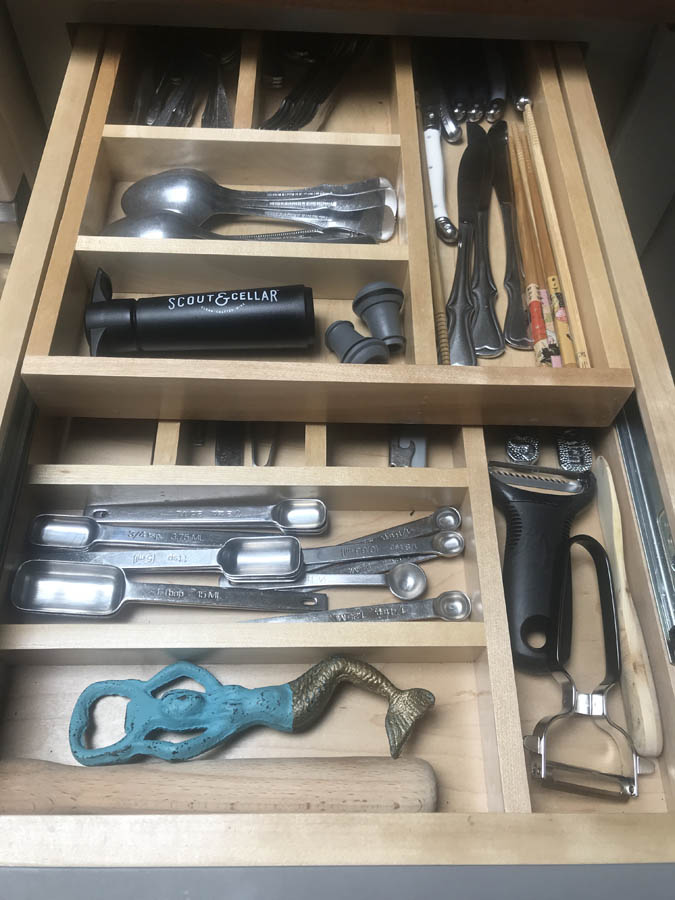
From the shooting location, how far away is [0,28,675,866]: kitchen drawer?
1.99 ft

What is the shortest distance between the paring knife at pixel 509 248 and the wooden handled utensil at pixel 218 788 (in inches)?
18.0

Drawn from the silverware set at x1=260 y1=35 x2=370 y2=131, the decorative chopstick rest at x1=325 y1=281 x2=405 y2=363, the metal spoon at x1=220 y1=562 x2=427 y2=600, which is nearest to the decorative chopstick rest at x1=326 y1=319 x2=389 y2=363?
the decorative chopstick rest at x1=325 y1=281 x2=405 y2=363

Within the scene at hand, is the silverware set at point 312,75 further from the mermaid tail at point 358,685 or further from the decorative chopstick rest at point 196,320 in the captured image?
the mermaid tail at point 358,685

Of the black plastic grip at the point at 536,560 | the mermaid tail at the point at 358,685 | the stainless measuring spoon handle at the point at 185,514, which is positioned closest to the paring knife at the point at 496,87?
the black plastic grip at the point at 536,560

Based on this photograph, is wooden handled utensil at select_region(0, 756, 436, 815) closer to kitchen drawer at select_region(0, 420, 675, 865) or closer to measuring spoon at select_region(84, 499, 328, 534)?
kitchen drawer at select_region(0, 420, 675, 865)

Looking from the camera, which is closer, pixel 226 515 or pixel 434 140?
pixel 226 515

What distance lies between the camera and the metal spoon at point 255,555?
683 mm

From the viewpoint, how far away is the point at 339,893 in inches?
17.4

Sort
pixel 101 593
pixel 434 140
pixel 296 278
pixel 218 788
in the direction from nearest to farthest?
pixel 218 788 → pixel 101 593 → pixel 296 278 → pixel 434 140

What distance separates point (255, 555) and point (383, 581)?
5.0 inches

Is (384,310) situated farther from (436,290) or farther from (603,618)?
(603,618)

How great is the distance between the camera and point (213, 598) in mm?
665

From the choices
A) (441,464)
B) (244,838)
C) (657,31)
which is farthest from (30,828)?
(657,31)

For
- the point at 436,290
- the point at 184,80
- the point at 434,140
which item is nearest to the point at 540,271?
the point at 436,290
